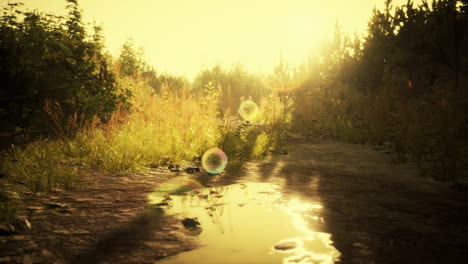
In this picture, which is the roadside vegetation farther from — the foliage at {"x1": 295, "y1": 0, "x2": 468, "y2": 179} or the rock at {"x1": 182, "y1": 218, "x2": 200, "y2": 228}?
the rock at {"x1": 182, "y1": 218, "x2": 200, "y2": 228}

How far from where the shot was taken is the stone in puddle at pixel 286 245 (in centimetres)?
175

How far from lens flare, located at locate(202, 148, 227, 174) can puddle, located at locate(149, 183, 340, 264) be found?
3.31 ft

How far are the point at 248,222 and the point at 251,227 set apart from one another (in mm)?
99

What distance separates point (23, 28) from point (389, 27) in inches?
564

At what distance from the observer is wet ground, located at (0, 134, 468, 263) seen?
5.43 ft

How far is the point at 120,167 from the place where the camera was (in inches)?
152

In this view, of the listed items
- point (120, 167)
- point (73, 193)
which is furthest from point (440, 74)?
point (73, 193)

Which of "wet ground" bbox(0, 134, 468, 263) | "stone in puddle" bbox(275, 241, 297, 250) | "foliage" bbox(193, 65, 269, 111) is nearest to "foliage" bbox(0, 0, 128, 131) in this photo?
"wet ground" bbox(0, 134, 468, 263)

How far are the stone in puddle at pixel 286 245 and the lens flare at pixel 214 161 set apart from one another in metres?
2.29

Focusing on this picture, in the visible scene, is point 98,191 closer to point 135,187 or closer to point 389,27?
point 135,187

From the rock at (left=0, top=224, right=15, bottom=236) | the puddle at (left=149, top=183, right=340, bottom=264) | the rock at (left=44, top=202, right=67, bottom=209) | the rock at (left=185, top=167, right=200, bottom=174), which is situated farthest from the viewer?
the rock at (left=185, top=167, right=200, bottom=174)

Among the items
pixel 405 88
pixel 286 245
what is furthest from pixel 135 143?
pixel 405 88

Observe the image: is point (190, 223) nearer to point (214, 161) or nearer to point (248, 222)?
point (248, 222)

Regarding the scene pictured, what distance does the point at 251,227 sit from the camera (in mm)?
2107
